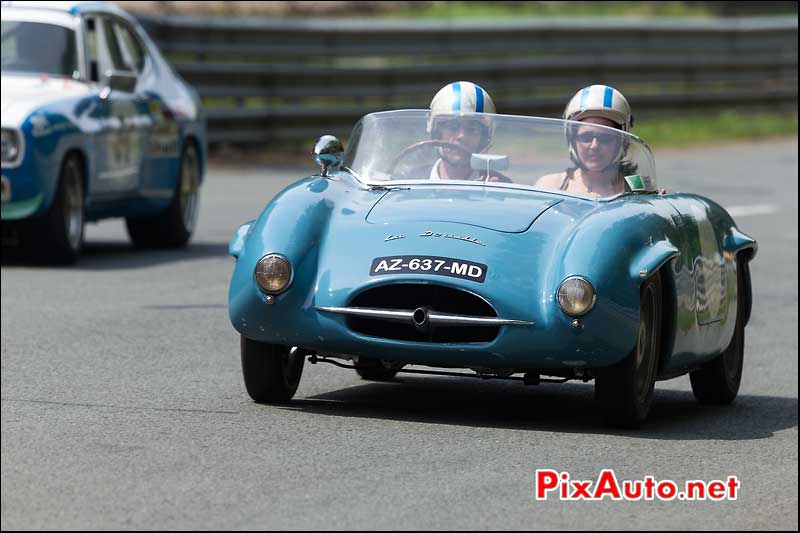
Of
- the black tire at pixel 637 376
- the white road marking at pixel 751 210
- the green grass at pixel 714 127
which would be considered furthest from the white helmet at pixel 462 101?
the green grass at pixel 714 127

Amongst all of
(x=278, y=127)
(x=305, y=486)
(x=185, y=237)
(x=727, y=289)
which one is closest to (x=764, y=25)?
(x=278, y=127)

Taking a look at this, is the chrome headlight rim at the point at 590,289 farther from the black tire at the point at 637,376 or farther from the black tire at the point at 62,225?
the black tire at the point at 62,225

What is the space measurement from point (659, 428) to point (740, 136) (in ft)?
65.1

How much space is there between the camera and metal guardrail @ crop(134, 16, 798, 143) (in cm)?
2208

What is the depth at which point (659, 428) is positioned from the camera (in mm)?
7422

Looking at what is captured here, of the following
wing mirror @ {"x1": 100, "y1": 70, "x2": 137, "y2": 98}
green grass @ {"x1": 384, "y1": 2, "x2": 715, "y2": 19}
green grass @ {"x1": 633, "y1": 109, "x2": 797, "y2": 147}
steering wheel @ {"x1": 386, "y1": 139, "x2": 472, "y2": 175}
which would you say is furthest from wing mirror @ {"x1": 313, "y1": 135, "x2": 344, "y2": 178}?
green grass @ {"x1": 384, "y1": 2, "x2": 715, "y2": 19}

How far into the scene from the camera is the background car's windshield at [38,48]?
505 inches

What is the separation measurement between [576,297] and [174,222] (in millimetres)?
7628

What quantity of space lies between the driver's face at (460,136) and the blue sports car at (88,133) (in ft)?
14.5

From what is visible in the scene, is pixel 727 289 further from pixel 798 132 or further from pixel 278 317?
pixel 798 132

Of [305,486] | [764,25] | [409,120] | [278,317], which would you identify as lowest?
[305,486]

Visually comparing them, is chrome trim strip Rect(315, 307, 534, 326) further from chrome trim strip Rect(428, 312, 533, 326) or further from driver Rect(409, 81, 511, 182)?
driver Rect(409, 81, 511, 182)

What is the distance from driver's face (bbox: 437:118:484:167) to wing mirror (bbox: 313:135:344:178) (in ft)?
1.50

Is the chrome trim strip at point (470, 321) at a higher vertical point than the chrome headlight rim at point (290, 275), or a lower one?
lower
